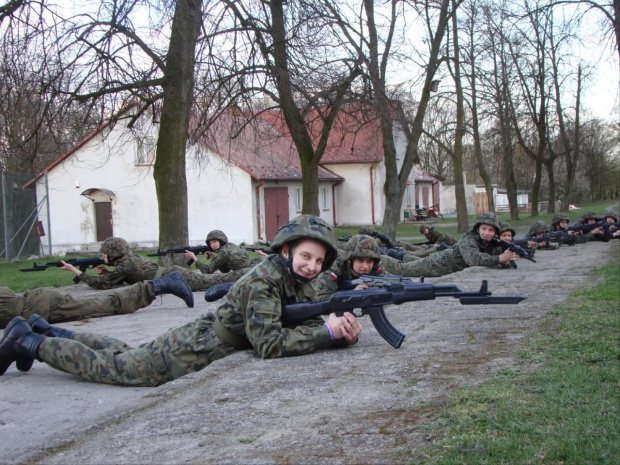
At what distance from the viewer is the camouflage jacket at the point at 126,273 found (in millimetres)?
12484

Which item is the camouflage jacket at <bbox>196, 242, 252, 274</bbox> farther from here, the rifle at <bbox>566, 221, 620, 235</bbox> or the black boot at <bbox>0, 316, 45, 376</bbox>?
the rifle at <bbox>566, 221, 620, 235</bbox>

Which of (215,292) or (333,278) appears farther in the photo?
(333,278)

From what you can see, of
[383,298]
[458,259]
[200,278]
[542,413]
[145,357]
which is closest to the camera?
[542,413]

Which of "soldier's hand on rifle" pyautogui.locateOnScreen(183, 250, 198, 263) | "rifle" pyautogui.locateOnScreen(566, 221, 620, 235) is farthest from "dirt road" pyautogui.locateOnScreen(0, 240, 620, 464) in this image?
"rifle" pyautogui.locateOnScreen(566, 221, 620, 235)

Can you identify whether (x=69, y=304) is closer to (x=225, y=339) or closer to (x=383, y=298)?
(x=225, y=339)

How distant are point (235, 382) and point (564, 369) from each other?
2231 millimetres

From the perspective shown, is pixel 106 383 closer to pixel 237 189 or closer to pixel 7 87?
pixel 7 87

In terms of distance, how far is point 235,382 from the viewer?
485 cm

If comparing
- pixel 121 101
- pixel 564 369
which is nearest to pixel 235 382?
pixel 564 369

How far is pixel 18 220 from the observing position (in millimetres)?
23844

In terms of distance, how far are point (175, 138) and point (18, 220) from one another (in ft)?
36.2

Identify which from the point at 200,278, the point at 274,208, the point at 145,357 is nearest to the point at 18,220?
the point at 200,278

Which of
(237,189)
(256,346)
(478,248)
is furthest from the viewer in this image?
(237,189)

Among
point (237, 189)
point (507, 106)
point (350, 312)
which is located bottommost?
point (350, 312)
